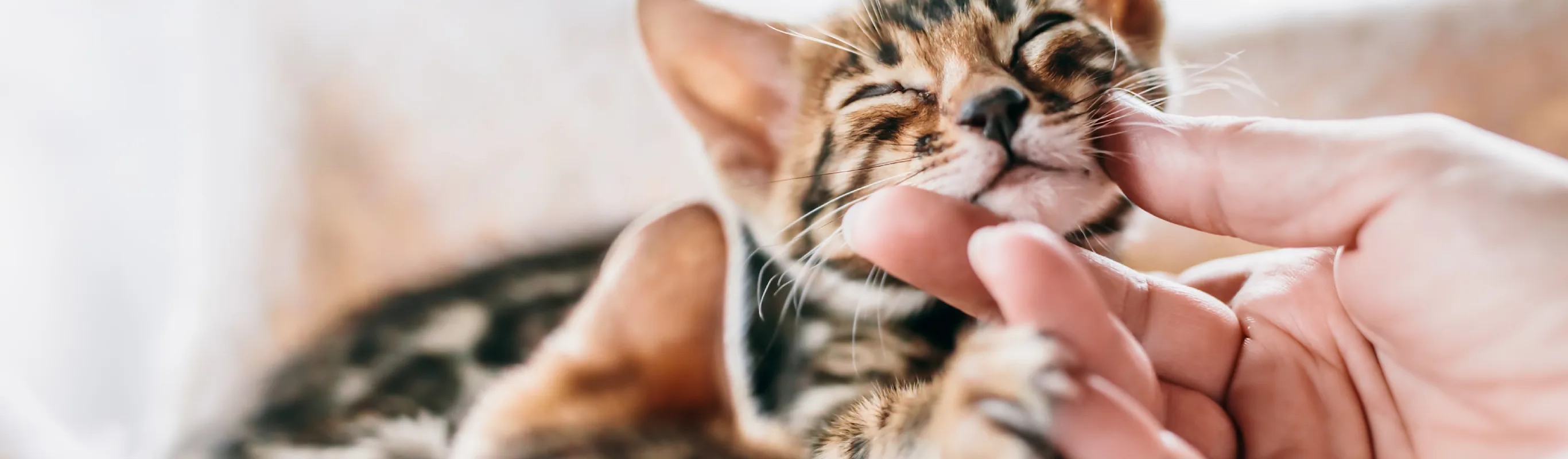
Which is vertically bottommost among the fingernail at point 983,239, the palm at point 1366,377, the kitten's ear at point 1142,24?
the palm at point 1366,377

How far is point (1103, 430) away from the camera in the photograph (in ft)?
1.22

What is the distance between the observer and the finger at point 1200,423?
0.50 m

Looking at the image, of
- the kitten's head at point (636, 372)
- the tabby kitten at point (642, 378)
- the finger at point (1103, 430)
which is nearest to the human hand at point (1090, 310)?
the finger at point (1103, 430)

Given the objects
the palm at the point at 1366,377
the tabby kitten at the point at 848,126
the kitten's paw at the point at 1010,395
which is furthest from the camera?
the tabby kitten at the point at 848,126

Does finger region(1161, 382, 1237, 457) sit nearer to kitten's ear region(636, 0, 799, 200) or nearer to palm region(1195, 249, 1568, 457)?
palm region(1195, 249, 1568, 457)

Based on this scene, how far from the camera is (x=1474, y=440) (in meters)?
0.49

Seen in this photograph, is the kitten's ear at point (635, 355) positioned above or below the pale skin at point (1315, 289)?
above

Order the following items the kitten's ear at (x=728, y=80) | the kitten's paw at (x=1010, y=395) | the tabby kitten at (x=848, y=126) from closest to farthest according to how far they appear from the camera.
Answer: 1. the kitten's paw at (x=1010, y=395)
2. the tabby kitten at (x=848, y=126)
3. the kitten's ear at (x=728, y=80)

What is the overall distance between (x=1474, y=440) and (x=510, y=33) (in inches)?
28.0

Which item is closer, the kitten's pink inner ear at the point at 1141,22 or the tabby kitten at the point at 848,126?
the tabby kitten at the point at 848,126

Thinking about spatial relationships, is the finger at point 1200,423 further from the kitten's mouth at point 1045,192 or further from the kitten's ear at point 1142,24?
the kitten's ear at point 1142,24

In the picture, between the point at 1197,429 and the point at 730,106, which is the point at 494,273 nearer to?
the point at 730,106

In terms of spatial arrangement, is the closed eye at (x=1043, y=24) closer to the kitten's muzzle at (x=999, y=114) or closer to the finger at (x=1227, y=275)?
the kitten's muzzle at (x=999, y=114)

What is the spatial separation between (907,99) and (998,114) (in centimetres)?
10
